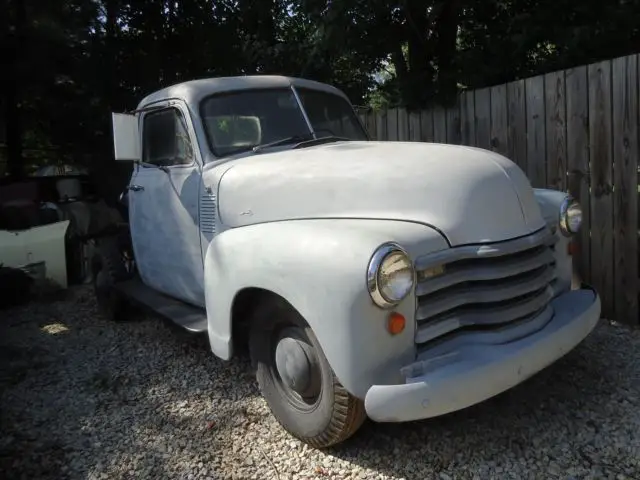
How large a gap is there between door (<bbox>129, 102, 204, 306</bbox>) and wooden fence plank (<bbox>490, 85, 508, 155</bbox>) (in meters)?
2.72

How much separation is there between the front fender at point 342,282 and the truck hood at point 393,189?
0.48 ft

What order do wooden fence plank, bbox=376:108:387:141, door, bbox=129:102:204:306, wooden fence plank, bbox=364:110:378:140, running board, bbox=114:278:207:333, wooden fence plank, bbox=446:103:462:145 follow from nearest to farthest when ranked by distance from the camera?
1. running board, bbox=114:278:207:333
2. door, bbox=129:102:204:306
3. wooden fence plank, bbox=446:103:462:145
4. wooden fence plank, bbox=376:108:387:141
5. wooden fence plank, bbox=364:110:378:140

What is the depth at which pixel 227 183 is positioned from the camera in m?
3.62

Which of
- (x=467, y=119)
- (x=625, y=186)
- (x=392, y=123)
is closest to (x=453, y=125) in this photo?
(x=467, y=119)

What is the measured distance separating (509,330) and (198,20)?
9.43m

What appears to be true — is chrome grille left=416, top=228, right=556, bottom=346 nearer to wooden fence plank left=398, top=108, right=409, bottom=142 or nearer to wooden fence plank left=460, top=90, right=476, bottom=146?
wooden fence plank left=460, top=90, right=476, bottom=146

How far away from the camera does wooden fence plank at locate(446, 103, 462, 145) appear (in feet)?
17.9

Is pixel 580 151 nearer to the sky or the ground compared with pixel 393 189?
nearer to the sky

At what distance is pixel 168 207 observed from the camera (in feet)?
A: 14.2

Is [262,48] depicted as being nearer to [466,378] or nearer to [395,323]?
[395,323]

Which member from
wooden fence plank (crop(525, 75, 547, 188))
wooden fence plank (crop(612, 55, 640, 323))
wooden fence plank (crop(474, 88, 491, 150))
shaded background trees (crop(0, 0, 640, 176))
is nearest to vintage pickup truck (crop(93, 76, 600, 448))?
wooden fence plank (crop(612, 55, 640, 323))

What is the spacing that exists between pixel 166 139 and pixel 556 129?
10.3ft

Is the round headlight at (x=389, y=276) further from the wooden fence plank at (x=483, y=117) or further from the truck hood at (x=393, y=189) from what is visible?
the wooden fence plank at (x=483, y=117)

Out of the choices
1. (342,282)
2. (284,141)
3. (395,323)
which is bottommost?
(395,323)
